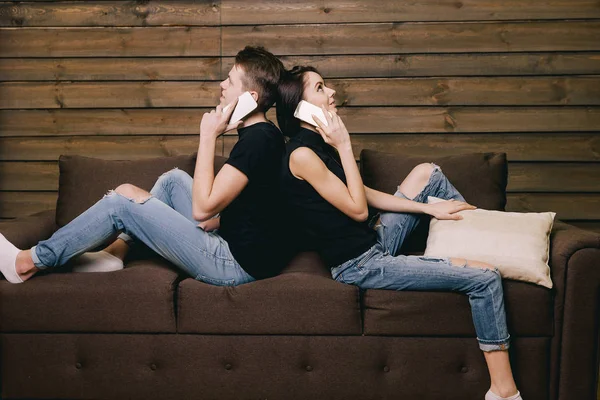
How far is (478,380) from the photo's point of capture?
6.90ft

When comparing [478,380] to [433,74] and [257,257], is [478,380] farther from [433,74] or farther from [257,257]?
[433,74]

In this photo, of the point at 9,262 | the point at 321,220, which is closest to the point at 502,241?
the point at 321,220

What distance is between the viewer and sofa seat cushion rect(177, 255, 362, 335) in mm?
2100

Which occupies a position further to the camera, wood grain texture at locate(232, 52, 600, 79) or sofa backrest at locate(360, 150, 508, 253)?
wood grain texture at locate(232, 52, 600, 79)

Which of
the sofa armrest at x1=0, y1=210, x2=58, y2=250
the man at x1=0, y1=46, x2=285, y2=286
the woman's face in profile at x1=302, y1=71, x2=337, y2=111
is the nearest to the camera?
the man at x1=0, y1=46, x2=285, y2=286

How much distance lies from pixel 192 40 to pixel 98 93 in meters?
0.62

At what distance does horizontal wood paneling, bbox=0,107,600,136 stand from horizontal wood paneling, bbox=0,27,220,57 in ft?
1.06

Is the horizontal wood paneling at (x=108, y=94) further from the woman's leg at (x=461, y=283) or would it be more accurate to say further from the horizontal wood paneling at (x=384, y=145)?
the woman's leg at (x=461, y=283)

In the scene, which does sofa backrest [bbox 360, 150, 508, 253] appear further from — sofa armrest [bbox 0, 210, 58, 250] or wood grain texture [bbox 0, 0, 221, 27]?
sofa armrest [bbox 0, 210, 58, 250]

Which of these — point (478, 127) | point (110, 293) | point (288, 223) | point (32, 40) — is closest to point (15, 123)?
point (32, 40)

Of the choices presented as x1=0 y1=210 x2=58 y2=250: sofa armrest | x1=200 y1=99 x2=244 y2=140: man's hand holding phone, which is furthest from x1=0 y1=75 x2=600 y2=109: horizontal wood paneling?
x1=200 y1=99 x2=244 y2=140: man's hand holding phone

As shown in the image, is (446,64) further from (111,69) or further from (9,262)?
(9,262)

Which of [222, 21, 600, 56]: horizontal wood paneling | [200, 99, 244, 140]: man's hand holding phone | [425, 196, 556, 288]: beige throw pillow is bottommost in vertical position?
[425, 196, 556, 288]: beige throw pillow

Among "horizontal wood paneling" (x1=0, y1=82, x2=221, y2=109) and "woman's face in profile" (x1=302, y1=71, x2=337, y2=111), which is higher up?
"horizontal wood paneling" (x1=0, y1=82, x2=221, y2=109)
